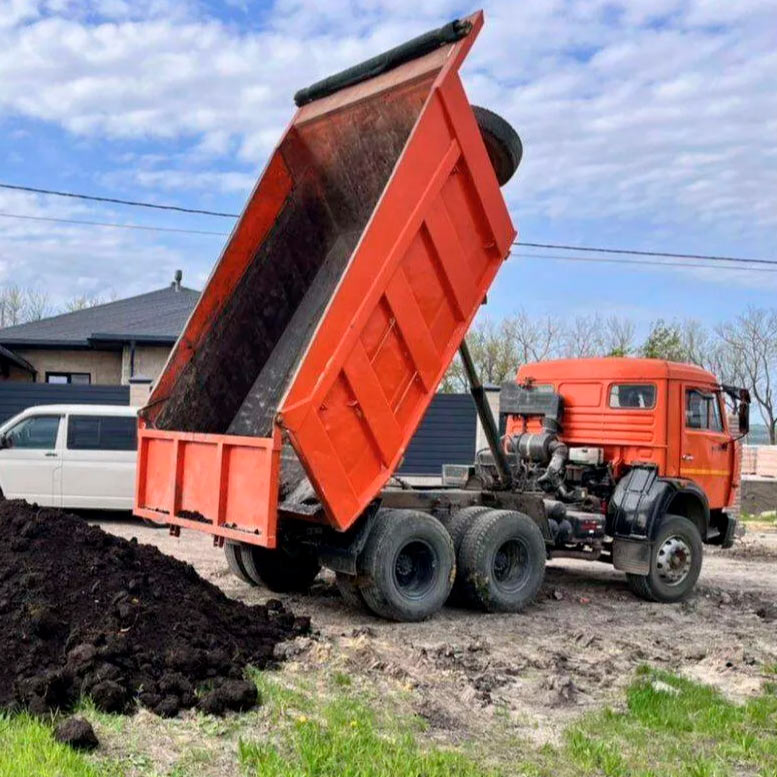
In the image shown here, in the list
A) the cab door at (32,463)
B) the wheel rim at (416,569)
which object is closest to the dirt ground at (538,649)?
the wheel rim at (416,569)

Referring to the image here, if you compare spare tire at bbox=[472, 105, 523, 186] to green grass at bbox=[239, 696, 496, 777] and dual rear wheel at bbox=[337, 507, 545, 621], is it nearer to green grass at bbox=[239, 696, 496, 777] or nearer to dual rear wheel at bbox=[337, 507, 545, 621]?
dual rear wheel at bbox=[337, 507, 545, 621]

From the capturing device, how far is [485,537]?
825 centimetres

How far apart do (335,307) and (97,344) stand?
58.6 feet

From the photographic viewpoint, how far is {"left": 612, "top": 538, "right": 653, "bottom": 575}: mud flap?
30.8ft

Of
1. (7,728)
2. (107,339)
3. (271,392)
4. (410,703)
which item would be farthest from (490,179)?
(107,339)

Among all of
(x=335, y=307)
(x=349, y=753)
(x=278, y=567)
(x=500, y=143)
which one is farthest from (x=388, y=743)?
(x=500, y=143)

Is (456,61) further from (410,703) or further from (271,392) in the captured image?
(410,703)

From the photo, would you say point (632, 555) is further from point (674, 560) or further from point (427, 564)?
point (427, 564)

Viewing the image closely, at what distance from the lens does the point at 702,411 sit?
1020 centimetres

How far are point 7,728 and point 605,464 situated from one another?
6912mm

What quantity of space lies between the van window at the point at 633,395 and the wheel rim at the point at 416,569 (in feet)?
10.6

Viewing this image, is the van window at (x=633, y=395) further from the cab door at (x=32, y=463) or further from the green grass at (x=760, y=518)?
the green grass at (x=760, y=518)

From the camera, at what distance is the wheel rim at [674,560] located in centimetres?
956

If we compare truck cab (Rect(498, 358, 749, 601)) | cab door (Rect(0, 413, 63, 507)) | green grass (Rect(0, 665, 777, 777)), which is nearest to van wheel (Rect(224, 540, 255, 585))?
truck cab (Rect(498, 358, 749, 601))
